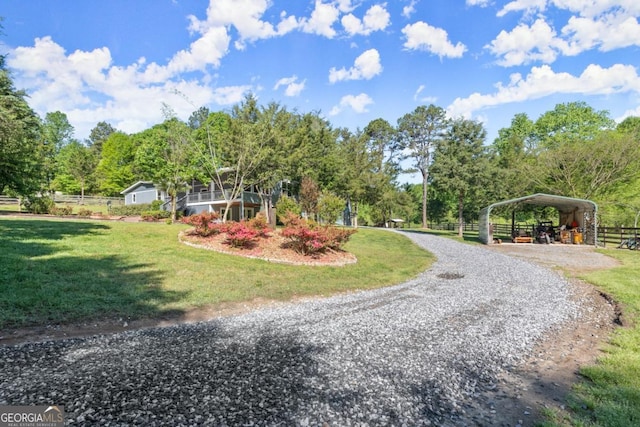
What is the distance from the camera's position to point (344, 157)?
1374 inches

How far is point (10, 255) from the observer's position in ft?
26.9

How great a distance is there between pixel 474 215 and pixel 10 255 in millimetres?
45212

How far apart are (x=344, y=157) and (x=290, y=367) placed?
32.2 meters

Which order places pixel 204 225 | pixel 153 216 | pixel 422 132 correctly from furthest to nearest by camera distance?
1. pixel 422 132
2. pixel 153 216
3. pixel 204 225

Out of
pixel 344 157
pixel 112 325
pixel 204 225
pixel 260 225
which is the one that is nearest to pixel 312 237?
pixel 260 225

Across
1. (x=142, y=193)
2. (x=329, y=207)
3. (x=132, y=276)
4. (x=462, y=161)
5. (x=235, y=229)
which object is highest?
(x=462, y=161)

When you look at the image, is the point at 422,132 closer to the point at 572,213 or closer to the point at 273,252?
the point at 572,213

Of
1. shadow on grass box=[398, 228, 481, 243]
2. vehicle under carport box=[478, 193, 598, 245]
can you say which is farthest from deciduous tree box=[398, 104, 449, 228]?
vehicle under carport box=[478, 193, 598, 245]

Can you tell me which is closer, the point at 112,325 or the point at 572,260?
the point at 112,325

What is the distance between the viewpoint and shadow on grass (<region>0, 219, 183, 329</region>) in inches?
211

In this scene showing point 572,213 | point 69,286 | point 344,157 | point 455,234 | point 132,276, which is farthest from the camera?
point 344,157

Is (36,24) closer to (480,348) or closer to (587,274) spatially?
(480,348)

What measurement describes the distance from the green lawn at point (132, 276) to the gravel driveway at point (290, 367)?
1.24m

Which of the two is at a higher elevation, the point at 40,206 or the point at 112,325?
the point at 40,206
